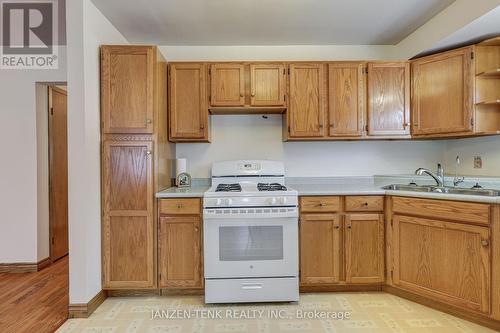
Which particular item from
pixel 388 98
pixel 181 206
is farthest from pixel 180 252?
pixel 388 98

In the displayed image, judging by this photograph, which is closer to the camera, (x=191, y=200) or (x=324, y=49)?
(x=191, y=200)

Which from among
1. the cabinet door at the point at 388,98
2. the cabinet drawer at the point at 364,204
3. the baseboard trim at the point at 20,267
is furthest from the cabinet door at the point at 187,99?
the baseboard trim at the point at 20,267

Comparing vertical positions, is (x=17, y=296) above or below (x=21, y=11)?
below

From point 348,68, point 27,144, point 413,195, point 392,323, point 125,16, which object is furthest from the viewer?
point 27,144

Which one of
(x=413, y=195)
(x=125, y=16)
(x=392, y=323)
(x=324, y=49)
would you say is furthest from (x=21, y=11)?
(x=392, y=323)

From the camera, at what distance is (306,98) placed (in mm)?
2916

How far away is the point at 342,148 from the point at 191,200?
178 cm

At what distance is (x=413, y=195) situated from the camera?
2438 millimetres

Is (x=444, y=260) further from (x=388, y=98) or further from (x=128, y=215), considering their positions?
(x=128, y=215)

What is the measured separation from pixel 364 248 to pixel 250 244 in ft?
3.39

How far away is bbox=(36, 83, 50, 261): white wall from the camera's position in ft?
10.8

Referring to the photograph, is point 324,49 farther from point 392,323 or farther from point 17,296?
point 17,296

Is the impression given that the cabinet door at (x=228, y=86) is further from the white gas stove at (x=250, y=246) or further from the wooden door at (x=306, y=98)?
the white gas stove at (x=250, y=246)

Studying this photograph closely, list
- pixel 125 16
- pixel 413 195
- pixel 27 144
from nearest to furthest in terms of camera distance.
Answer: pixel 413 195
pixel 125 16
pixel 27 144
